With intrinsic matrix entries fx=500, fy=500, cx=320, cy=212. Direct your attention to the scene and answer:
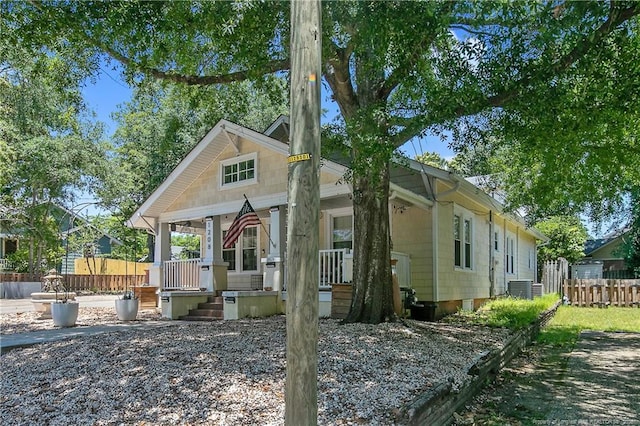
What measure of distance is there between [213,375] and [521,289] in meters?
17.8

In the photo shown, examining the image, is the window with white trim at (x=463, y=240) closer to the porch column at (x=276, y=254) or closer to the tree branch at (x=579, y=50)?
the porch column at (x=276, y=254)

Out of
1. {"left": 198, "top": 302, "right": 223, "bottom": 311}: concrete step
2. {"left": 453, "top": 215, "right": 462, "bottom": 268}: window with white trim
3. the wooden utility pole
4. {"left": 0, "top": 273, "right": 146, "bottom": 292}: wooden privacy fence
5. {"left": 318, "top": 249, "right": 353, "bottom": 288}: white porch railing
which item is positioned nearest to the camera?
the wooden utility pole

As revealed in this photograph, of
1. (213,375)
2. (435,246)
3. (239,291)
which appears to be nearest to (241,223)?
(239,291)

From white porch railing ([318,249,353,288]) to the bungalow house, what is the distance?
0.9 inches

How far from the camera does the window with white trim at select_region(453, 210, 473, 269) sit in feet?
49.1

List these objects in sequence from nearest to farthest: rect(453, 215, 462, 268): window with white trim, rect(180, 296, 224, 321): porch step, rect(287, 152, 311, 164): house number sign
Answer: rect(287, 152, 311, 164): house number sign < rect(180, 296, 224, 321): porch step < rect(453, 215, 462, 268): window with white trim

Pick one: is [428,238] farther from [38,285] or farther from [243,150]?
[38,285]

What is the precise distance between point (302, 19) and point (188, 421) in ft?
10.9

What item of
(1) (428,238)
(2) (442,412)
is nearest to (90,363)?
(2) (442,412)

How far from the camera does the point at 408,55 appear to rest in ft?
23.5

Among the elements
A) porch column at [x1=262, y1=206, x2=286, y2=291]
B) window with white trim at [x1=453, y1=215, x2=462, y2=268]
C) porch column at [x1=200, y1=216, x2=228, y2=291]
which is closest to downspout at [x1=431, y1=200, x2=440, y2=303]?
window with white trim at [x1=453, y1=215, x2=462, y2=268]

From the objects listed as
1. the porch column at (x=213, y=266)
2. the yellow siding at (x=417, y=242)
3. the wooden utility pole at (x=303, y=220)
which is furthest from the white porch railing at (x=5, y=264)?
the wooden utility pole at (x=303, y=220)

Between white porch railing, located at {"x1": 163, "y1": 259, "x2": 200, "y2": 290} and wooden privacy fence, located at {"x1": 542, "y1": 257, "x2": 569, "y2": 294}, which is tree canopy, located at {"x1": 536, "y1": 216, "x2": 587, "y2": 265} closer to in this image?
wooden privacy fence, located at {"x1": 542, "y1": 257, "x2": 569, "y2": 294}

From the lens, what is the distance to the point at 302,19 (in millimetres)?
3125
